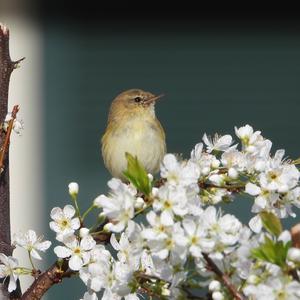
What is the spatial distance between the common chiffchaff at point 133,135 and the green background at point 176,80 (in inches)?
86.8

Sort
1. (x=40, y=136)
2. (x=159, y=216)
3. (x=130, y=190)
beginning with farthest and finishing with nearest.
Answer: (x=40, y=136) < (x=130, y=190) < (x=159, y=216)

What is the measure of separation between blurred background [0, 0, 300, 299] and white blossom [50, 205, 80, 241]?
14.8 feet

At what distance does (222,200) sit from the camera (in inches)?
73.4

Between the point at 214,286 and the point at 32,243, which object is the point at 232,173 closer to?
the point at 214,286

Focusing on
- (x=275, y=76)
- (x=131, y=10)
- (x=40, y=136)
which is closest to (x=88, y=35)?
(x=131, y=10)

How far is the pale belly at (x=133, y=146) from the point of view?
411 centimetres

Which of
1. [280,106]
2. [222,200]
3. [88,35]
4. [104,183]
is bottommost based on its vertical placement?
[104,183]

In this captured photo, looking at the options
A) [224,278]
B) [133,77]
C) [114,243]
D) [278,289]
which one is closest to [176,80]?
[133,77]

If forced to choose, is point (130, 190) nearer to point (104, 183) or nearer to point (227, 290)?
point (227, 290)

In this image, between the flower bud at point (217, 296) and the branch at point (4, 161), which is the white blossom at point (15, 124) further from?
the flower bud at point (217, 296)

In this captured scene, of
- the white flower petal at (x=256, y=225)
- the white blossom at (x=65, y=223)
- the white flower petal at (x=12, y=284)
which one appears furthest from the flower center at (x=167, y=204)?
the white flower petal at (x=12, y=284)

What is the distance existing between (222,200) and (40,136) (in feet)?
15.6

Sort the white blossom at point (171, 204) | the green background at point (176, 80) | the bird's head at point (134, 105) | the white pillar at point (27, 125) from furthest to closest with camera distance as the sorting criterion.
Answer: the green background at point (176, 80)
the white pillar at point (27, 125)
the bird's head at point (134, 105)
the white blossom at point (171, 204)

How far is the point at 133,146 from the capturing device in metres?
4.21
